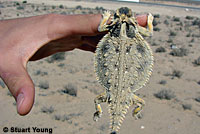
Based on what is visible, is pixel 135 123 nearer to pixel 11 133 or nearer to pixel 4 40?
pixel 11 133

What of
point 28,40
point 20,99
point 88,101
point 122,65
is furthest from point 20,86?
point 88,101

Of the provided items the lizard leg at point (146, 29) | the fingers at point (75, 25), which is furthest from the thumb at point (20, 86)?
the lizard leg at point (146, 29)

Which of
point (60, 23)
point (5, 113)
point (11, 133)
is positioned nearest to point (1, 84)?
point (5, 113)

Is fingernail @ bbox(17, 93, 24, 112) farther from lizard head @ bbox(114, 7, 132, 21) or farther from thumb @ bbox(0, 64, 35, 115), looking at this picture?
lizard head @ bbox(114, 7, 132, 21)

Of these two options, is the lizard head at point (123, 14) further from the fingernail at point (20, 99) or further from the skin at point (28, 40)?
the fingernail at point (20, 99)

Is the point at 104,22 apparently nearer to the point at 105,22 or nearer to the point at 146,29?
the point at 105,22

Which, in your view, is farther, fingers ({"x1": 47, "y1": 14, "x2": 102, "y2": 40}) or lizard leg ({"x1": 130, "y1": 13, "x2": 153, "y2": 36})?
fingers ({"x1": 47, "y1": 14, "x2": 102, "y2": 40})

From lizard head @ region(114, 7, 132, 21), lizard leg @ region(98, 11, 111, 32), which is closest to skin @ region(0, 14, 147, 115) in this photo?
lizard leg @ region(98, 11, 111, 32)
